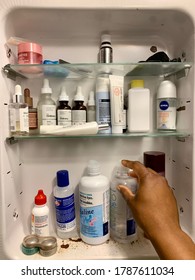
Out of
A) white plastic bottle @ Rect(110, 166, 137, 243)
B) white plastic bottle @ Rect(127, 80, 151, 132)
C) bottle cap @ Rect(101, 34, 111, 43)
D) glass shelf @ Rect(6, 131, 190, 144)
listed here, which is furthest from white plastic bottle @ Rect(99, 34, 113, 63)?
Result: white plastic bottle @ Rect(110, 166, 137, 243)

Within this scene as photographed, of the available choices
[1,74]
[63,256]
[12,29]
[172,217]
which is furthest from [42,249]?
[12,29]

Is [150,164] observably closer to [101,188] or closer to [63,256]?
[101,188]

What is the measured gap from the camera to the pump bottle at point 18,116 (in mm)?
505

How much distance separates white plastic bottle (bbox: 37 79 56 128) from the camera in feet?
1.77

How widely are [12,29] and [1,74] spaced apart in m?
0.14

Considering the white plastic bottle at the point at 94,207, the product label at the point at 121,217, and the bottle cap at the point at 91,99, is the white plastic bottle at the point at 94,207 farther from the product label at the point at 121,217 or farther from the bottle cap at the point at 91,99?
the bottle cap at the point at 91,99

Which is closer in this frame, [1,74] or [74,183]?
[1,74]

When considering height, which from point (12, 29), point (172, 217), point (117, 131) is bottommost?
point (172, 217)

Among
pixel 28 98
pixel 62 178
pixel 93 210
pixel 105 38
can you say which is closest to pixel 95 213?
pixel 93 210

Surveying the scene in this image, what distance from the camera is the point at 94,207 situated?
53 centimetres

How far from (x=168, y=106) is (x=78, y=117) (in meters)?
0.25

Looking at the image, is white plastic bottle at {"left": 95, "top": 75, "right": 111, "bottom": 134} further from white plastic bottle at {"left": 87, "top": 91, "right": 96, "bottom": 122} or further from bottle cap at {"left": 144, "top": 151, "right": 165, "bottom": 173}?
bottle cap at {"left": 144, "top": 151, "right": 165, "bottom": 173}

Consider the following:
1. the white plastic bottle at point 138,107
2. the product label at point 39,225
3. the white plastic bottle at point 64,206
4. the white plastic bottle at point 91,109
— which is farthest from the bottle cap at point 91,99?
the product label at point 39,225
